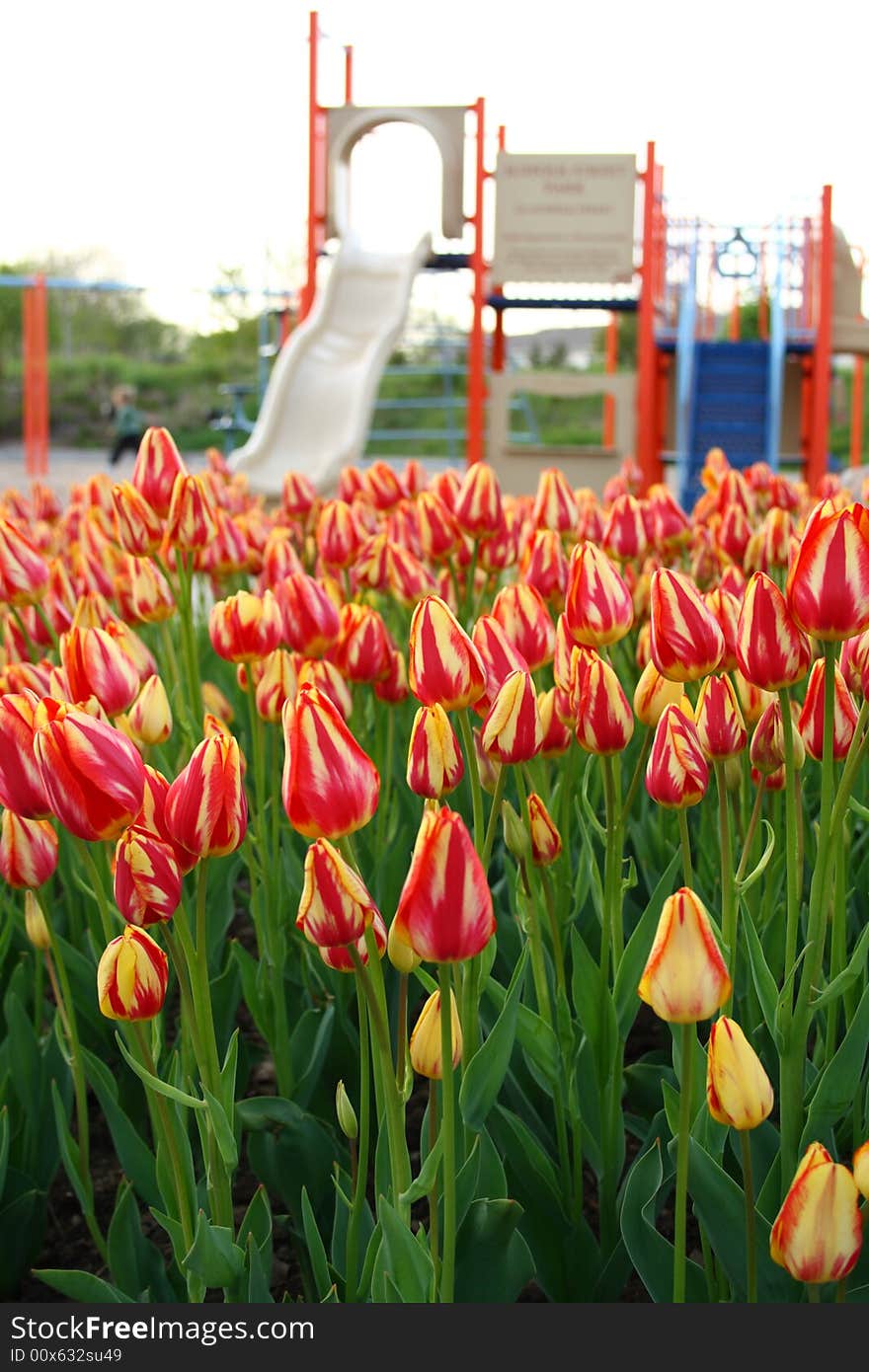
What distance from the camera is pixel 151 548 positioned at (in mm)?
2062

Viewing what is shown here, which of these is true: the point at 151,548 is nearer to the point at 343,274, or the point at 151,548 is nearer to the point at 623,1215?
the point at 623,1215

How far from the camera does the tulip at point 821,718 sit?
53.3 inches

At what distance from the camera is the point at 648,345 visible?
34.7 ft

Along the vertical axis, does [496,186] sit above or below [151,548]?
above

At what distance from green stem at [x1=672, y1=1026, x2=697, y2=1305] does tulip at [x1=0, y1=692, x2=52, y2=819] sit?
554 millimetres

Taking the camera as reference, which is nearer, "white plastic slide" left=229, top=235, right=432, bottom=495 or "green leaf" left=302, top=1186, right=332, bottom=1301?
"green leaf" left=302, top=1186, right=332, bottom=1301

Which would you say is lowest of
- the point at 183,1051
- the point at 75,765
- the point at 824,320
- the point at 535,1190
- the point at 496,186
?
the point at 535,1190

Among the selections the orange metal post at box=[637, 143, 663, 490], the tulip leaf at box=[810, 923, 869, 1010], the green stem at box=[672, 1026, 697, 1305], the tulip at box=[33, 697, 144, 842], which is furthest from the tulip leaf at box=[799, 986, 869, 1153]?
the orange metal post at box=[637, 143, 663, 490]

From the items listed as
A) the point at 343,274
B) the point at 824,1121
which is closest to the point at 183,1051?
the point at 824,1121

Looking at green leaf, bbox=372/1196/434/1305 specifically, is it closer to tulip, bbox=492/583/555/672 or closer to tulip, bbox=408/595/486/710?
tulip, bbox=408/595/486/710

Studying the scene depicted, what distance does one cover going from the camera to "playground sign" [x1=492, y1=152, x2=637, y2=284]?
1038cm

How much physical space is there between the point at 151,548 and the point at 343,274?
10240mm

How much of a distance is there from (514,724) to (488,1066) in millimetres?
293

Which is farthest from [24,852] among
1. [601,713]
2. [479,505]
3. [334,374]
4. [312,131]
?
[312,131]
